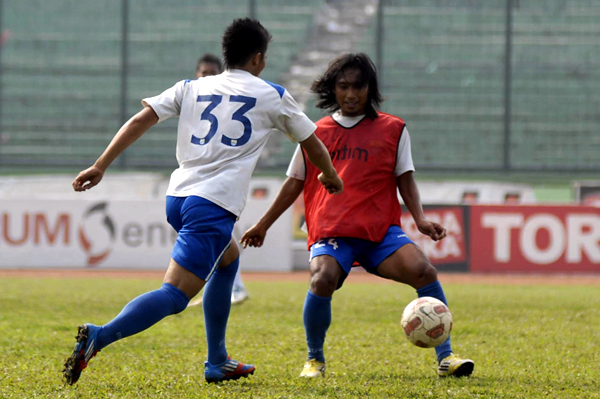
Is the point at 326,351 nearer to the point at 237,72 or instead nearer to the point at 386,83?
the point at 237,72

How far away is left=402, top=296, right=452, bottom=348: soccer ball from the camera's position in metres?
4.56

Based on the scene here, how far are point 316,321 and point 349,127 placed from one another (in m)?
1.15

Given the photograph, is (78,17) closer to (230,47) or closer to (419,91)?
(419,91)

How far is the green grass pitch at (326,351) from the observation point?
420cm

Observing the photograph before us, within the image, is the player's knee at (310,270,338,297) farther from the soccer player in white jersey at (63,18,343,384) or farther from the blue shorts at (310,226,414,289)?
the soccer player in white jersey at (63,18,343,384)

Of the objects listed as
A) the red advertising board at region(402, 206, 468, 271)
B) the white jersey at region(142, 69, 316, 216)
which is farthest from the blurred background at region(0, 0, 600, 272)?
the white jersey at region(142, 69, 316, 216)

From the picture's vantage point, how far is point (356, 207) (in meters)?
4.89

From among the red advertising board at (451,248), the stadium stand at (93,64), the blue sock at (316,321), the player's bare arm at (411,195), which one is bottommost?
the red advertising board at (451,248)

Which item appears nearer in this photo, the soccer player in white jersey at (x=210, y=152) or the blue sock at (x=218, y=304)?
the soccer player in white jersey at (x=210, y=152)

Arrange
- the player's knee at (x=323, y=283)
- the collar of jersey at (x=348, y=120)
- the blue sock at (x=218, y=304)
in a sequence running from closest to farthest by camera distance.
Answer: the blue sock at (x=218, y=304) → the player's knee at (x=323, y=283) → the collar of jersey at (x=348, y=120)

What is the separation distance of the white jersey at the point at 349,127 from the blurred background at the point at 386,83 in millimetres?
13944

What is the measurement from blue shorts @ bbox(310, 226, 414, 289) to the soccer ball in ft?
1.21

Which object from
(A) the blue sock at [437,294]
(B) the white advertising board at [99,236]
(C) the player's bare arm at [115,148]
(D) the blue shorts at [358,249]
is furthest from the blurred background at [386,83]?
(C) the player's bare arm at [115,148]

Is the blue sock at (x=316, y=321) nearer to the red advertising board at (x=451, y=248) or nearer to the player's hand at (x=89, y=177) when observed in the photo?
the player's hand at (x=89, y=177)
